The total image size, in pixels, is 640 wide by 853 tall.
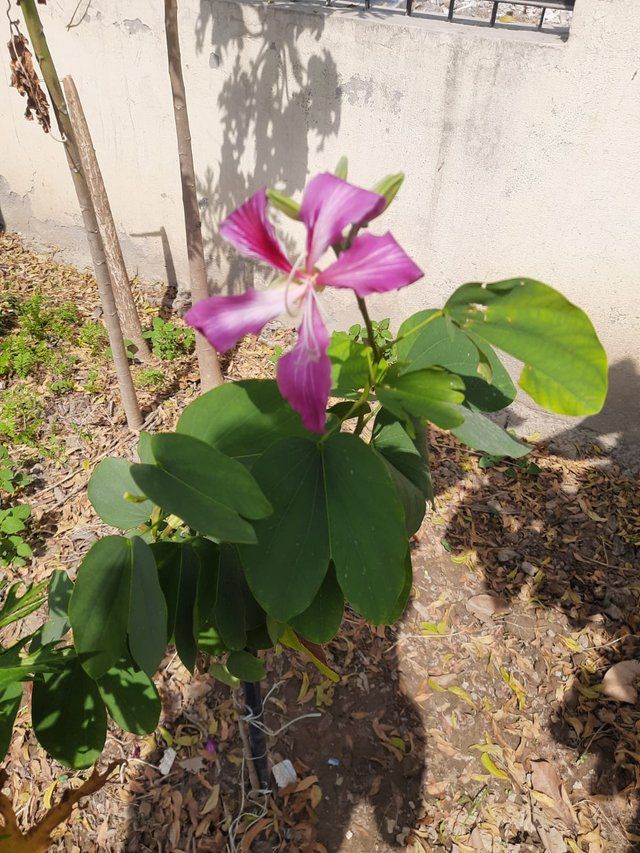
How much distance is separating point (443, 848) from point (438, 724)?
37cm

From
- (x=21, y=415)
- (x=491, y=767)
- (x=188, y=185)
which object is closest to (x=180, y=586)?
(x=491, y=767)

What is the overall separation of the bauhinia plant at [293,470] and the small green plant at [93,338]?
2.62 metres

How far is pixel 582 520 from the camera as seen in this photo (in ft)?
9.44

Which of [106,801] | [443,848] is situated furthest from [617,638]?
[106,801]

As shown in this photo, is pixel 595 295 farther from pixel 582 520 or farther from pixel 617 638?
pixel 617 638

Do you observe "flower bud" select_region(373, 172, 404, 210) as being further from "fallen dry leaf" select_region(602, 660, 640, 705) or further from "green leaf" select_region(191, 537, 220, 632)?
"fallen dry leaf" select_region(602, 660, 640, 705)

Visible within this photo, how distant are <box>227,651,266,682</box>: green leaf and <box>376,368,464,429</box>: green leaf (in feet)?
1.97

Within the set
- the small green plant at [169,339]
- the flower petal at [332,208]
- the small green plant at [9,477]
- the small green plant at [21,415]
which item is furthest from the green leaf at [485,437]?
the small green plant at [169,339]

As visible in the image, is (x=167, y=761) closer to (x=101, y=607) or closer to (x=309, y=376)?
(x=101, y=607)

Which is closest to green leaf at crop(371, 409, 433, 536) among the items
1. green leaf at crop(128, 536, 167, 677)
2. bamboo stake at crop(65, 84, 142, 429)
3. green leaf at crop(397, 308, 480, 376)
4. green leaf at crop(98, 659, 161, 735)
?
green leaf at crop(397, 308, 480, 376)

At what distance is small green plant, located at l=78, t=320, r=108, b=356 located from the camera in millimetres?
3429

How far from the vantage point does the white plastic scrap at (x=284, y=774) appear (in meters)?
2.00

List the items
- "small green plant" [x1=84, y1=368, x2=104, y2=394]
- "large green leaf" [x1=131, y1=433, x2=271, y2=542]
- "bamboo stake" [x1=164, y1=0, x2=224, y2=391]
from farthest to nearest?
1. "small green plant" [x1=84, y1=368, x2=104, y2=394]
2. "bamboo stake" [x1=164, y1=0, x2=224, y2=391]
3. "large green leaf" [x1=131, y1=433, x2=271, y2=542]

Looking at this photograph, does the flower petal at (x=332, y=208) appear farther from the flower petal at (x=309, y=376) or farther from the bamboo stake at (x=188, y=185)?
the bamboo stake at (x=188, y=185)
